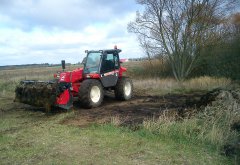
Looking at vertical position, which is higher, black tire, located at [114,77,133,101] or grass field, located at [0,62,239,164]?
black tire, located at [114,77,133,101]

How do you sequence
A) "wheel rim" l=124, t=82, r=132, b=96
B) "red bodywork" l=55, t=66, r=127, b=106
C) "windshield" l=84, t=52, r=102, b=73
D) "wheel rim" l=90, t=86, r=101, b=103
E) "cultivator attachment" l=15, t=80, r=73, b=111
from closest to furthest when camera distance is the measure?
"cultivator attachment" l=15, t=80, r=73, b=111
"red bodywork" l=55, t=66, r=127, b=106
"wheel rim" l=90, t=86, r=101, b=103
"windshield" l=84, t=52, r=102, b=73
"wheel rim" l=124, t=82, r=132, b=96

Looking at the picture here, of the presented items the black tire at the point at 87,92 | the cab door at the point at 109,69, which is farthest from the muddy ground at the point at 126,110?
the cab door at the point at 109,69

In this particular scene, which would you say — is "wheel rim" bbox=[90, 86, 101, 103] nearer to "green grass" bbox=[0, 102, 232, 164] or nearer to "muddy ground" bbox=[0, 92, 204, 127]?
"muddy ground" bbox=[0, 92, 204, 127]

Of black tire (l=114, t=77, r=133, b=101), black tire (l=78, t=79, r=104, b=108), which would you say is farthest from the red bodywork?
→ black tire (l=114, t=77, r=133, b=101)

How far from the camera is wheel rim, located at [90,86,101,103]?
12957 millimetres

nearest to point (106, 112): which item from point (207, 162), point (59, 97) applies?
point (59, 97)

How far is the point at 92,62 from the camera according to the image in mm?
13859

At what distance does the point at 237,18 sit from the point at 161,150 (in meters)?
22.5

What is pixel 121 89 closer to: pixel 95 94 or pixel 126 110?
pixel 95 94

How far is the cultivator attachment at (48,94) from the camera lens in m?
11.6

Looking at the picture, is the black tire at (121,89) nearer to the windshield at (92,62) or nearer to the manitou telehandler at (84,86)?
the manitou telehandler at (84,86)

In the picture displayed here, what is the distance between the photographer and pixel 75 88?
42.7 ft

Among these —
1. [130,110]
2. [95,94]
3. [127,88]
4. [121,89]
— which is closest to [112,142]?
[130,110]

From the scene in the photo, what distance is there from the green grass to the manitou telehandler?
6.28ft
